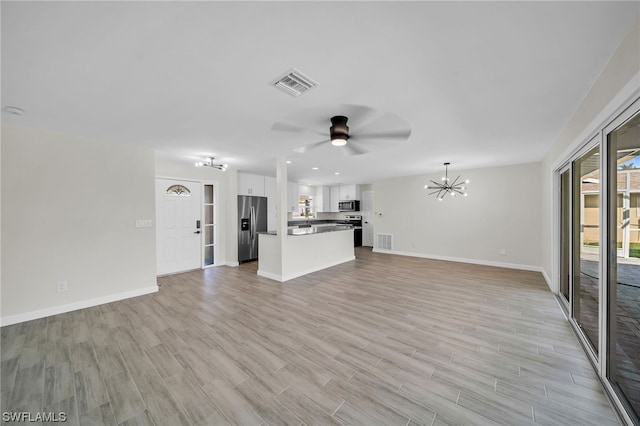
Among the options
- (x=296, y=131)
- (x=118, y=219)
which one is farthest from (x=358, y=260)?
→ (x=118, y=219)

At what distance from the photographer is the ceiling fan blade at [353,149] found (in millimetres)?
3990

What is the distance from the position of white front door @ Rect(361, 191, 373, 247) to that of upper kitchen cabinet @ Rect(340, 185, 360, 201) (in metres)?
0.34

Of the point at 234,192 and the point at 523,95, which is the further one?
the point at 234,192

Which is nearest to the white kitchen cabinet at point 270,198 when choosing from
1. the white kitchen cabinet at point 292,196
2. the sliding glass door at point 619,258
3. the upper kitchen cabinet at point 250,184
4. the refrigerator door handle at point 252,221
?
the upper kitchen cabinet at point 250,184

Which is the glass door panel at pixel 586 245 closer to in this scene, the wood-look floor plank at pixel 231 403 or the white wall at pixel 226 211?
the wood-look floor plank at pixel 231 403

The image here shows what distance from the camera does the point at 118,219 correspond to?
3.65 metres

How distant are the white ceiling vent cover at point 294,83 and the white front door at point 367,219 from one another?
723 centimetres

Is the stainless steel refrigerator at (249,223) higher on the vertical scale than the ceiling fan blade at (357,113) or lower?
lower

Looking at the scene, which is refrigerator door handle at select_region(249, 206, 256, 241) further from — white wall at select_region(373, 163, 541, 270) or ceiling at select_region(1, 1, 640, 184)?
white wall at select_region(373, 163, 541, 270)

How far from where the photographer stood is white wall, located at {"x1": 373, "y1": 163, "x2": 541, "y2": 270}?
529 cm

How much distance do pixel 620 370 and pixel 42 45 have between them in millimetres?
4687

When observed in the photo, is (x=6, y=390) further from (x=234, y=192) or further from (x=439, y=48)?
(x=234, y=192)

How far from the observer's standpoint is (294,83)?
1956 mm

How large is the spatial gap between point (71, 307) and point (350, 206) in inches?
298
